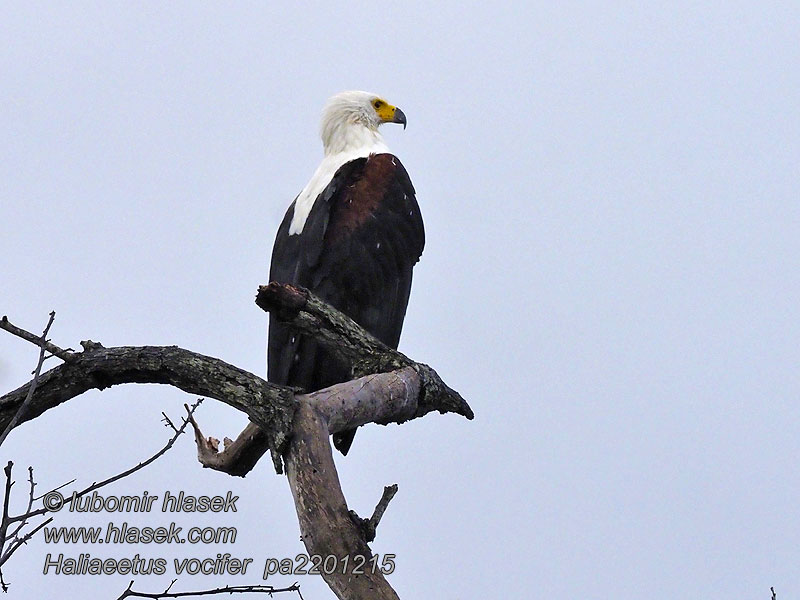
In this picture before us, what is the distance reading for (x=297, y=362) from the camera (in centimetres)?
542

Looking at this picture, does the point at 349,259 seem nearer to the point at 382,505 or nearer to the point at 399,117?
the point at 399,117

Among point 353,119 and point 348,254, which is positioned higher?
point 353,119

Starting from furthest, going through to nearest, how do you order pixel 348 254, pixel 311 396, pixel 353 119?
pixel 353 119
pixel 348 254
pixel 311 396

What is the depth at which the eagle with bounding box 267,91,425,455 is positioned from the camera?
542 cm

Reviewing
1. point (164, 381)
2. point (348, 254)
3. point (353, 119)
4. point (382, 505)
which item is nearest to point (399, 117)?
point (353, 119)

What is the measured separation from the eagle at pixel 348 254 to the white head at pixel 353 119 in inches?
16.6

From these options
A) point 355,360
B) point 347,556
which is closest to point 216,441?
point 355,360

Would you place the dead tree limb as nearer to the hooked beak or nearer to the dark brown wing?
the dark brown wing

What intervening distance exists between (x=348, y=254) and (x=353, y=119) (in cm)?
130

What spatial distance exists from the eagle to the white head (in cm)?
42

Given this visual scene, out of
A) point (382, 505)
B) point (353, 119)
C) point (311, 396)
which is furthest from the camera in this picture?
point (353, 119)

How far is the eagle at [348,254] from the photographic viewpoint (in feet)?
17.8

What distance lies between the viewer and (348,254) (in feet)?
17.8

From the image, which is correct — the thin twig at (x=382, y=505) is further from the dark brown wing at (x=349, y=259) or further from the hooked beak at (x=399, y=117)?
the hooked beak at (x=399, y=117)
